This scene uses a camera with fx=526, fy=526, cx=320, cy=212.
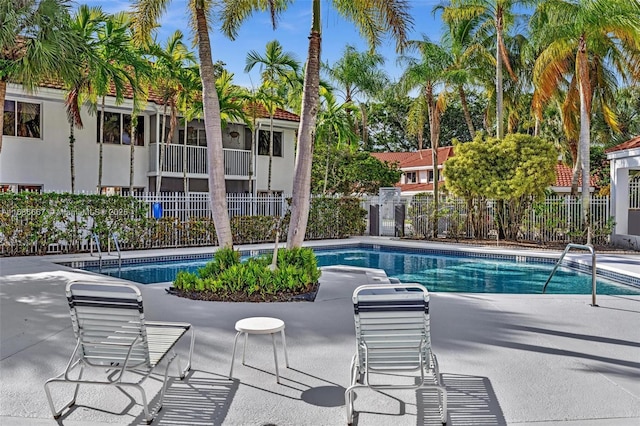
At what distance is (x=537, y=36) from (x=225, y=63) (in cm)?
1306

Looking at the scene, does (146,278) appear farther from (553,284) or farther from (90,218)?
(553,284)

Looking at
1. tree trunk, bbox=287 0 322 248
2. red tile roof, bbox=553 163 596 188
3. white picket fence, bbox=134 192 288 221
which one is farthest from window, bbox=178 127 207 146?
red tile roof, bbox=553 163 596 188

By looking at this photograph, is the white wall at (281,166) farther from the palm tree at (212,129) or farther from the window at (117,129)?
the palm tree at (212,129)

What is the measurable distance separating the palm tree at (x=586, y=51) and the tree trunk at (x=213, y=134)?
12.7m

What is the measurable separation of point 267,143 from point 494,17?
1107 centimetres

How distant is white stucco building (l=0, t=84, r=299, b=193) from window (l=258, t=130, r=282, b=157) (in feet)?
0.15

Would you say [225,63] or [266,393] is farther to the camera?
[225,63]

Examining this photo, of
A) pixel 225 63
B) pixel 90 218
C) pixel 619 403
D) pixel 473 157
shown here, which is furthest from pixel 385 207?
pixel 619 403

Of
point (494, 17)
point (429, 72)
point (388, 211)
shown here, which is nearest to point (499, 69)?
point (494, 17)

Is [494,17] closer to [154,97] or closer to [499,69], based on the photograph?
[499,69]

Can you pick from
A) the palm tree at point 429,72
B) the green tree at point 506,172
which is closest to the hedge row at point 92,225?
the green tree at point 506,172

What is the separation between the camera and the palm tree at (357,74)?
1097 inches

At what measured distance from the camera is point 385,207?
22.7 metres

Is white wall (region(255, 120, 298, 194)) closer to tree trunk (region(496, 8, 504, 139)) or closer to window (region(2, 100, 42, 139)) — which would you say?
window (region(2, 100, 42, 139))
